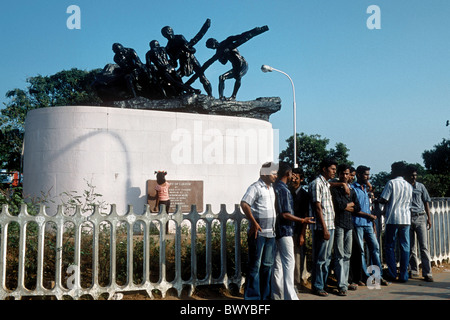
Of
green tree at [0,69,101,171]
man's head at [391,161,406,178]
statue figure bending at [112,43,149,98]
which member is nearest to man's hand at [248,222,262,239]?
man's head at [391,161,406,178]

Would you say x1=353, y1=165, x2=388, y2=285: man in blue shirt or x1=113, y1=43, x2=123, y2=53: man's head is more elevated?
x1=113, y1=43, x2=123, y2=53: man's head

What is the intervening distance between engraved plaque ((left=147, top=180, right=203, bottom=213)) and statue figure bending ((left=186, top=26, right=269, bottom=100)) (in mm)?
3004

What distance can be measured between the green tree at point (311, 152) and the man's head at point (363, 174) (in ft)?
90.3

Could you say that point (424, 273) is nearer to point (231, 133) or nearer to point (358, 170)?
point (358, 170)

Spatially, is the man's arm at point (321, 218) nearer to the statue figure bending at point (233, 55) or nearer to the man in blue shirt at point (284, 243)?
the man in blue shirt at point (284, 243)

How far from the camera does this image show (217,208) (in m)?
11.1

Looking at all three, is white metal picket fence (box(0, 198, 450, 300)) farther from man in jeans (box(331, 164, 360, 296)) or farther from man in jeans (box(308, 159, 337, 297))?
man in jeans (box(331, 164, 360, 296))

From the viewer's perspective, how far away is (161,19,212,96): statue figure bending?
12.3 m

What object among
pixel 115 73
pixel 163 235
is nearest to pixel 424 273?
pixel 163 235

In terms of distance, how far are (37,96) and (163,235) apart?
113 feet

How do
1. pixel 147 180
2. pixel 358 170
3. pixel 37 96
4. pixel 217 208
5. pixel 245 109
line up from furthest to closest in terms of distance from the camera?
pixel 37 96, pixel 245 109, pixel 217 208, pixel 147 180, pixel 358 170

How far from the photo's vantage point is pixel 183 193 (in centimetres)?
1049

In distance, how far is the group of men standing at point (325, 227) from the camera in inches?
191

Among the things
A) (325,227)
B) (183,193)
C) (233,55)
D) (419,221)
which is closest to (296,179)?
(325,227)
